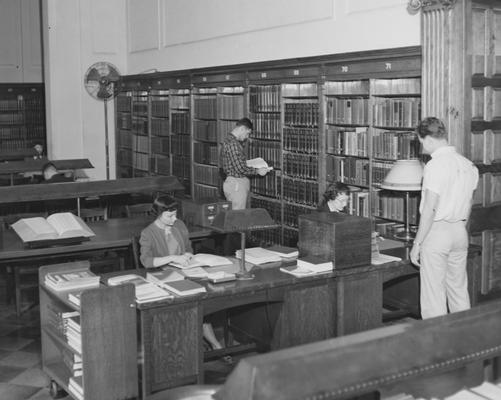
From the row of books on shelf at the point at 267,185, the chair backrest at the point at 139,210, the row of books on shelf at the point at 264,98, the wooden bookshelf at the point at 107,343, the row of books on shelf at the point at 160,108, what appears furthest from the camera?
the row of books on shelf at the point at 160,108

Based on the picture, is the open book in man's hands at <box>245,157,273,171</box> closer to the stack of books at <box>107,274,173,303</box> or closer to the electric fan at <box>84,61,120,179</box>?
the stack of books at <box>107,274,173,303</box>

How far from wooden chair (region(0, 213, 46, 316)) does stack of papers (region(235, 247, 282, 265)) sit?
225 cm

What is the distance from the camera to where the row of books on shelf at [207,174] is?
33.2 feet

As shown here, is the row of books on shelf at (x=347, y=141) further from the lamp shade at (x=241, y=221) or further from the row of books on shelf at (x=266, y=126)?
the lamp shade at (x=241, y=221)

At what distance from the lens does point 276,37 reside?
29.0 ft

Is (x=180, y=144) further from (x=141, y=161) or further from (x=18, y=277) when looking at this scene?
(x=18, y=277)

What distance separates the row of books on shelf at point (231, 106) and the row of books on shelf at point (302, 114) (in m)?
0.97

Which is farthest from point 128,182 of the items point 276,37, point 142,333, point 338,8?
point 142,333

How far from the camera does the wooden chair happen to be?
269 inches

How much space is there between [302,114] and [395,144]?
4.96ft

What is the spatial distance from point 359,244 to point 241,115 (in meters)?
4.44

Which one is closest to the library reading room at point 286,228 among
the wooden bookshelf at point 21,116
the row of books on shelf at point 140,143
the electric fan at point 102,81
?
the row of books on shelf at point 140,143

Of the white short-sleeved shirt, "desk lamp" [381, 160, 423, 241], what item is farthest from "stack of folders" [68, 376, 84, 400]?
"desk lamp" [381, 160, 423, 241]

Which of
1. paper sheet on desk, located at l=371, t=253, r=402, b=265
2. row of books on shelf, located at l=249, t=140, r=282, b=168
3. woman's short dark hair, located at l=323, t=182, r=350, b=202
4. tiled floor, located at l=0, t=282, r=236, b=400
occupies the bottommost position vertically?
tiled floor, located at l=0, t=282, r=236, b=400
